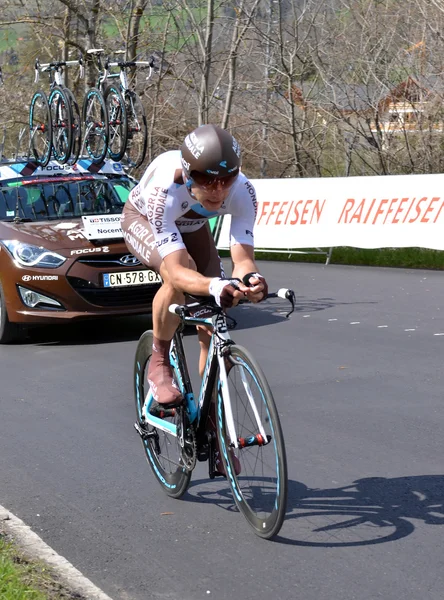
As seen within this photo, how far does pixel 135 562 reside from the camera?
4492mm

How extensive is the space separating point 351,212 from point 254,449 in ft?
43.2

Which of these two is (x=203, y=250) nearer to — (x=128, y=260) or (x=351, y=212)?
(x=128, y=260)

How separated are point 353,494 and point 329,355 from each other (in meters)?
4.35

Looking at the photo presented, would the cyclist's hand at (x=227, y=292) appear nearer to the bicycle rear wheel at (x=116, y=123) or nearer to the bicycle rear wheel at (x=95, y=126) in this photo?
the bicycle rear wheel at (x=116, y=123)

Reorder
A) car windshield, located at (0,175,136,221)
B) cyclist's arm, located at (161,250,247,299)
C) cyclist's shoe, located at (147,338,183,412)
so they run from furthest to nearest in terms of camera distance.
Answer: car windshield, located at (0,175,136,221) < cyclist's shoe, located at (147,338,183,412) < cyclist's arm, located at (161,250,247,299)

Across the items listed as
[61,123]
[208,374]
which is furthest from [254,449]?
[61,123]

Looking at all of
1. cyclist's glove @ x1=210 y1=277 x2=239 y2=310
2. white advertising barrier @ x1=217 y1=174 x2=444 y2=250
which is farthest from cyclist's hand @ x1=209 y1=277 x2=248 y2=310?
white advertising barrier @ x1=217 y1=174 x2=444 y2=250

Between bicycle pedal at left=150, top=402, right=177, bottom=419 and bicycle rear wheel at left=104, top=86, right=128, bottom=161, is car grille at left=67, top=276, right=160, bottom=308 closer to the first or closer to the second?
bicycle rear wheel at left=104, top=86, right=128, bottom=161

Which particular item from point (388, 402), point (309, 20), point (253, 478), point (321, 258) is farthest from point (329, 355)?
point (309, 20)

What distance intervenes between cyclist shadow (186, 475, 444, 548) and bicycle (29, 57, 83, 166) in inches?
335

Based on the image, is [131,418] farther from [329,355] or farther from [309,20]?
[309,20]

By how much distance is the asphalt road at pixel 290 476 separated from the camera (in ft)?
14.1

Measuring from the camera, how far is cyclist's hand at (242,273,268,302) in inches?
170

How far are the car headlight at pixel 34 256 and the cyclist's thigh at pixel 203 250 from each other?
211 inches
